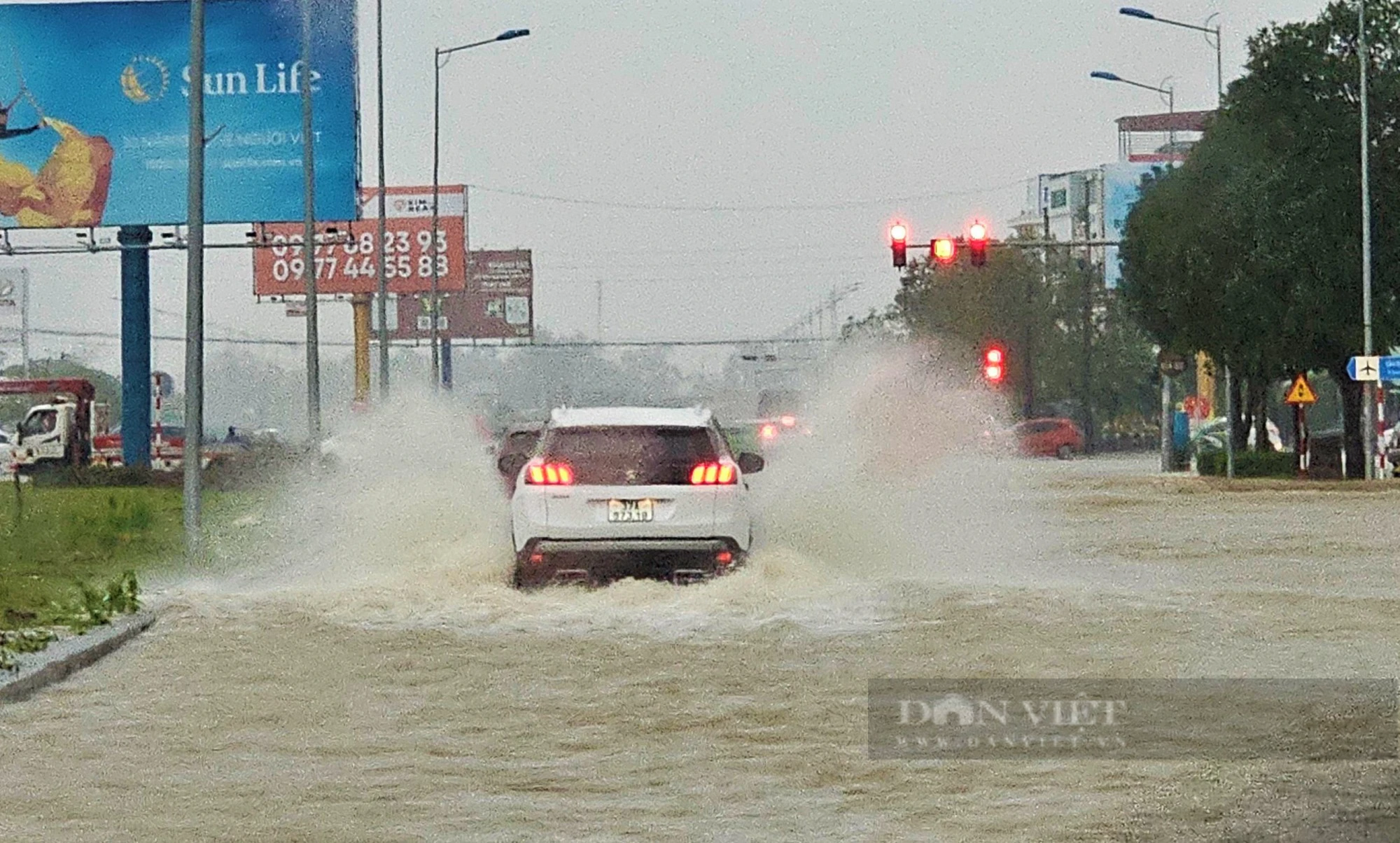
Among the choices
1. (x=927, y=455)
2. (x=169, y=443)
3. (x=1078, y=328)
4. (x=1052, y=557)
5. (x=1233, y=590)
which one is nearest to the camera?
(x=1233, y=590)

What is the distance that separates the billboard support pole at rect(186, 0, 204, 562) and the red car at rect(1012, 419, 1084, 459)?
71984 mm

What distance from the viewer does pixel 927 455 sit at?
4369 centimetres

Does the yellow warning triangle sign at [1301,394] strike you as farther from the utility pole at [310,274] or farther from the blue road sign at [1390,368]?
the utility pole at [310,274]

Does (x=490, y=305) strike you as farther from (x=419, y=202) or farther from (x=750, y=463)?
(x=750, y=463)

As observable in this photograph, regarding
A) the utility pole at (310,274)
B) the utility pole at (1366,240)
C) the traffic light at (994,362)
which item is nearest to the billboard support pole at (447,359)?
the traffic light at (994,362)

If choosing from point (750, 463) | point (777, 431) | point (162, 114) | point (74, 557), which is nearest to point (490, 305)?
point (162, 114)

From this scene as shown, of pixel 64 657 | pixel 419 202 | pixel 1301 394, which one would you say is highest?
pixel 419 202

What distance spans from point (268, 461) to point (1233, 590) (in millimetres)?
43783

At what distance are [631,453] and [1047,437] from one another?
7994cm

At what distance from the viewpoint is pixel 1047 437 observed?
101 meters

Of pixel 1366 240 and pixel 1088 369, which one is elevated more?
pixel 1366 240

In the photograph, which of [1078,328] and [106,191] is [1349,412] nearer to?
[106,191]

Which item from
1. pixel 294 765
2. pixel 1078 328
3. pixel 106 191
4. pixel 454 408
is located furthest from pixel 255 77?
pixel 1078 328

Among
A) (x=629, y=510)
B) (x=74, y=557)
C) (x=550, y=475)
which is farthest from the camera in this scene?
(x=74, y=557)
